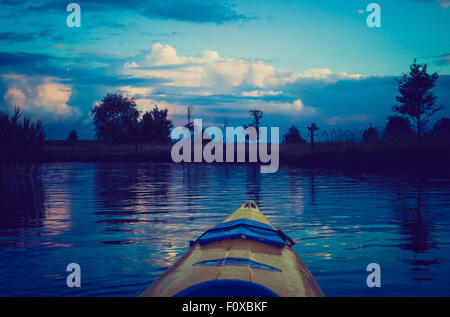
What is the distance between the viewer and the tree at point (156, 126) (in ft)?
220

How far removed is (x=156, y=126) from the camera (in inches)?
2685

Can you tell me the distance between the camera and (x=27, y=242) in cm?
761

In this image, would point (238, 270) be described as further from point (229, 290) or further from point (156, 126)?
point (156, 126)

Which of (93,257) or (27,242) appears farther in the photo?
(27,242)

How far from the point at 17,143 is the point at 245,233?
1790cm

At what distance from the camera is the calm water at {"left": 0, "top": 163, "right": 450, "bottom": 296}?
527cm

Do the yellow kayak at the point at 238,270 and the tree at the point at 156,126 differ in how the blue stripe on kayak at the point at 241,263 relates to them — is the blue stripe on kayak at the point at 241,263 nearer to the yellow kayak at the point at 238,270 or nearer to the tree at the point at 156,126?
A: the yellow kayak at the point at 238,270

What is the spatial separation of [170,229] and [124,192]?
8450mm

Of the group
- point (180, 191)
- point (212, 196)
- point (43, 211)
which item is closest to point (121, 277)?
point (43, 211)

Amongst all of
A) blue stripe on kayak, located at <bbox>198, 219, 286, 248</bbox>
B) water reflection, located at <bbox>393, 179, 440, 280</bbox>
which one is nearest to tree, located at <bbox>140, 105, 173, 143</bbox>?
water reflection, located at <bbox>393, 179, 440, 280</bbox>

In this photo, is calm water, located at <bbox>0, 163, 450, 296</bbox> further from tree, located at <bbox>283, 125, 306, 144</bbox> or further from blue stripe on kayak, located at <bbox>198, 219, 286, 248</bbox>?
tree, located at <bbox>283, 125, 306, 144</bbox>

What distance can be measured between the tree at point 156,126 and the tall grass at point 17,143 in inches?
1810
